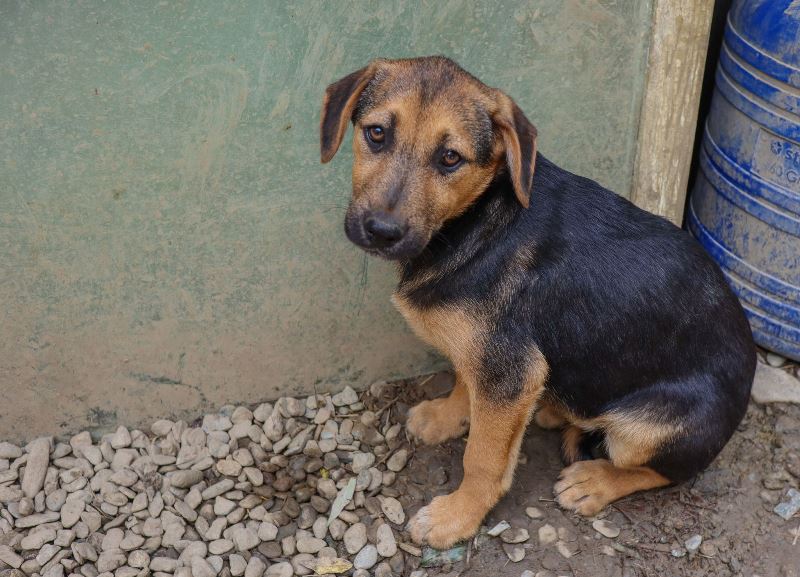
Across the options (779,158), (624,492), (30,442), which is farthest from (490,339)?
(30,442)

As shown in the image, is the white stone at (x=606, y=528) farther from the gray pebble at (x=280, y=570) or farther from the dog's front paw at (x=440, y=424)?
the gray pebble at (x=280, y=570)

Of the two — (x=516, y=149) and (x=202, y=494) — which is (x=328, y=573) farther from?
(x=516, y=149)

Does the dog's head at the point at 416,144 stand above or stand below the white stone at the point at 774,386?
above

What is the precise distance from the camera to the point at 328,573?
190 inches

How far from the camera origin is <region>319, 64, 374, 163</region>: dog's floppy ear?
4148 millimetres

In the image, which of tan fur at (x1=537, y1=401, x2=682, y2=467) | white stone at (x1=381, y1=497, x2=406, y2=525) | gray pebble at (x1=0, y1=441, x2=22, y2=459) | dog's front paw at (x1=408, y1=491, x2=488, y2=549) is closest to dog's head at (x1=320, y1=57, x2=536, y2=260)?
tan fur at (x1=537, y1=401, x2=682, y2=467)

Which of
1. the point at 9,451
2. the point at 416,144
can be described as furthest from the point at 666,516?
the point at 9,451

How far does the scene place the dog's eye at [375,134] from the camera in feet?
13.2

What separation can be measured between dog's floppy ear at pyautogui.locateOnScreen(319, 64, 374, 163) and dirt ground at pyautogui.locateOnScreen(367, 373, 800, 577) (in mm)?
2133

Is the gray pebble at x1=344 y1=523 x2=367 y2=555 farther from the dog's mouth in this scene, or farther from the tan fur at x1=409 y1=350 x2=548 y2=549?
the dog's mouth

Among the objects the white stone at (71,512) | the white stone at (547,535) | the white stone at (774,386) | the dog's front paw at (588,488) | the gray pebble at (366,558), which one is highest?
the white stone at (774,386)

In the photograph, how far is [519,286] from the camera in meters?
4.41

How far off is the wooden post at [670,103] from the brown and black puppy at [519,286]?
1122 mm

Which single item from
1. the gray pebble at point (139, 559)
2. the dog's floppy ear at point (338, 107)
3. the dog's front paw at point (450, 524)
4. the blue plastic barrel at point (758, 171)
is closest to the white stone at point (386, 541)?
the dog's front paw at point (450, 524)
